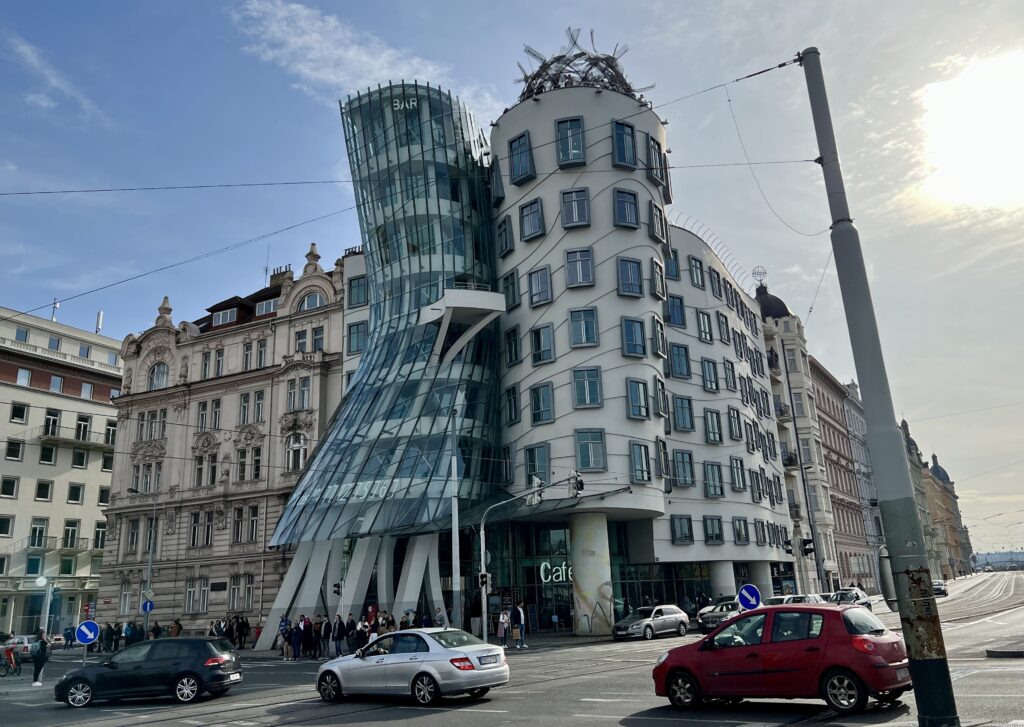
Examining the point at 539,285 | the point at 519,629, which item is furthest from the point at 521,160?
the point at 519,629

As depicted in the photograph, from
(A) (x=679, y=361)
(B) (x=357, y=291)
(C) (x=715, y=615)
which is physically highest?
(B) (x=357, y=291)

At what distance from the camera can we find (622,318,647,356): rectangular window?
132ft

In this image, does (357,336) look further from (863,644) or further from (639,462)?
(863,644)

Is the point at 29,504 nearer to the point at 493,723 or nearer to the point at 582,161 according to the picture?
the point at 582,161

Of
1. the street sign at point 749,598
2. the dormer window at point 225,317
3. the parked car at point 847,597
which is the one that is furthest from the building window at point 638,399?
the dormer window at point 225,317

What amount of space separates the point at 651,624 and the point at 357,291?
2895 centimetres

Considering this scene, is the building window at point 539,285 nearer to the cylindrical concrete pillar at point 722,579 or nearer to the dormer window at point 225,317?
the cylindrical concrete pillar at point 722,579

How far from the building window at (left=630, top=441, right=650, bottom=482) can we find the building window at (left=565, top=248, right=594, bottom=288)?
337 inches

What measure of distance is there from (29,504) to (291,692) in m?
55.6

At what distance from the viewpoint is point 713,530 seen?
4712 cm

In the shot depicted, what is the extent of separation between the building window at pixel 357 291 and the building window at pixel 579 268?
16415 millimetres

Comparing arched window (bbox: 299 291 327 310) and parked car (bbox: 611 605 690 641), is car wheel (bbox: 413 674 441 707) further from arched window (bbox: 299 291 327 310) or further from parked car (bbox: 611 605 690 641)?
arched window (bbox: 299 291 327 310)

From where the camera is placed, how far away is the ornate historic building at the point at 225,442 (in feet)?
170

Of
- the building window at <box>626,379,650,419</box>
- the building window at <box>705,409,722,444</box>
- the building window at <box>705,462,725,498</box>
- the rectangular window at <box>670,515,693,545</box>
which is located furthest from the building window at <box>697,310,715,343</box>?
the building window at <box>626,379,650,419</box>
